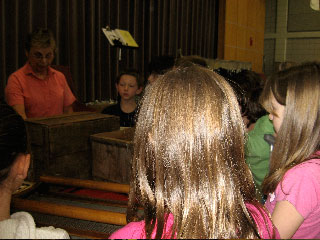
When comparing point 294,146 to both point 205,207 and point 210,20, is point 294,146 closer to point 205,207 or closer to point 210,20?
point 205,207

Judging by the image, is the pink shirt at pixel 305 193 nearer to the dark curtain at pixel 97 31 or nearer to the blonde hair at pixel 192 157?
the blonde hair at pixel 192 157

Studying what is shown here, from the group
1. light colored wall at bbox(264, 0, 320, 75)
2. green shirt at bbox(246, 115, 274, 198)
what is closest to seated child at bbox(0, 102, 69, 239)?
green shirt at bbox(246, 115, 274, 198)

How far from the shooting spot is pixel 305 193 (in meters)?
1.02

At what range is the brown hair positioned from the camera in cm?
117

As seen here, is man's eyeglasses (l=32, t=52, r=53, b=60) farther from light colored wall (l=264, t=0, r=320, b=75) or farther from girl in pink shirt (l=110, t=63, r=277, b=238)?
light colored wall (l=264, t=0, r=320, b=75)

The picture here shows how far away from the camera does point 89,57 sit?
484cm

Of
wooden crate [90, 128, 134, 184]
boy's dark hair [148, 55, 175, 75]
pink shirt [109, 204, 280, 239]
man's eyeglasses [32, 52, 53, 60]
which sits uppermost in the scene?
man's eyeglasses [32, 52, 53, 60]

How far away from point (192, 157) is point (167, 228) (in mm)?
160

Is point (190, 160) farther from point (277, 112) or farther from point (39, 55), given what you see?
point (39, 55)

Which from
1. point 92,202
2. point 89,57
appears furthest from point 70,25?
point 92,202

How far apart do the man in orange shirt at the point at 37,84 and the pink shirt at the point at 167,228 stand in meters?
2.02

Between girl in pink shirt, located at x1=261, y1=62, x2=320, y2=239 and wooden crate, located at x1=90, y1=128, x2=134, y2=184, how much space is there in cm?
72

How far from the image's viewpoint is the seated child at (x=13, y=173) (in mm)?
744

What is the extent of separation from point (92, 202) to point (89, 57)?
12.6 ft
